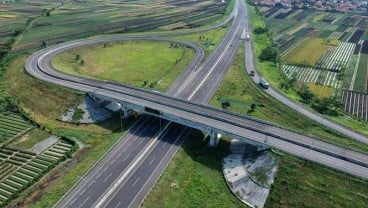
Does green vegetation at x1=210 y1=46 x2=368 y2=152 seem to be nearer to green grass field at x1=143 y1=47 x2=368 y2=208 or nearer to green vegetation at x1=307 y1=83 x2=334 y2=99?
green grass field at x1=143 y1=47 x2=368 y2=208

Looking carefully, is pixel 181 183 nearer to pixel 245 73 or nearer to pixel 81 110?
pixel 81 110

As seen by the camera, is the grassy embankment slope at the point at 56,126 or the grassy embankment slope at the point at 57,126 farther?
the grassy embankment slope at the point at 57,126

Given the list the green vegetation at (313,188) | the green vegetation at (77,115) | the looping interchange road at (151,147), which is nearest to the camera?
the green vegetation at (313,188)

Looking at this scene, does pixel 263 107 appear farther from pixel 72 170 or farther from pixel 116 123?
pixel 72 170

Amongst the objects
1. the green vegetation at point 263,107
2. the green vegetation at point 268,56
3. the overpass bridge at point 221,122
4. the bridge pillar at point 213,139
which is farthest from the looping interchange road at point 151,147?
the green vegetation at point 268,56

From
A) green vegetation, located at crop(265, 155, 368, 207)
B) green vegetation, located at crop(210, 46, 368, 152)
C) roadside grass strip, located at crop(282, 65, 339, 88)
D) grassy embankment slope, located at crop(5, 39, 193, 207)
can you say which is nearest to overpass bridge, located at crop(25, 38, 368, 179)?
green vegetation, located at crop(265, 155, 368, 207)

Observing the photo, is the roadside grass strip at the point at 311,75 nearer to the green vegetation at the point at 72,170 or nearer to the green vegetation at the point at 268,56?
the green vegetation at the point at 268,56
